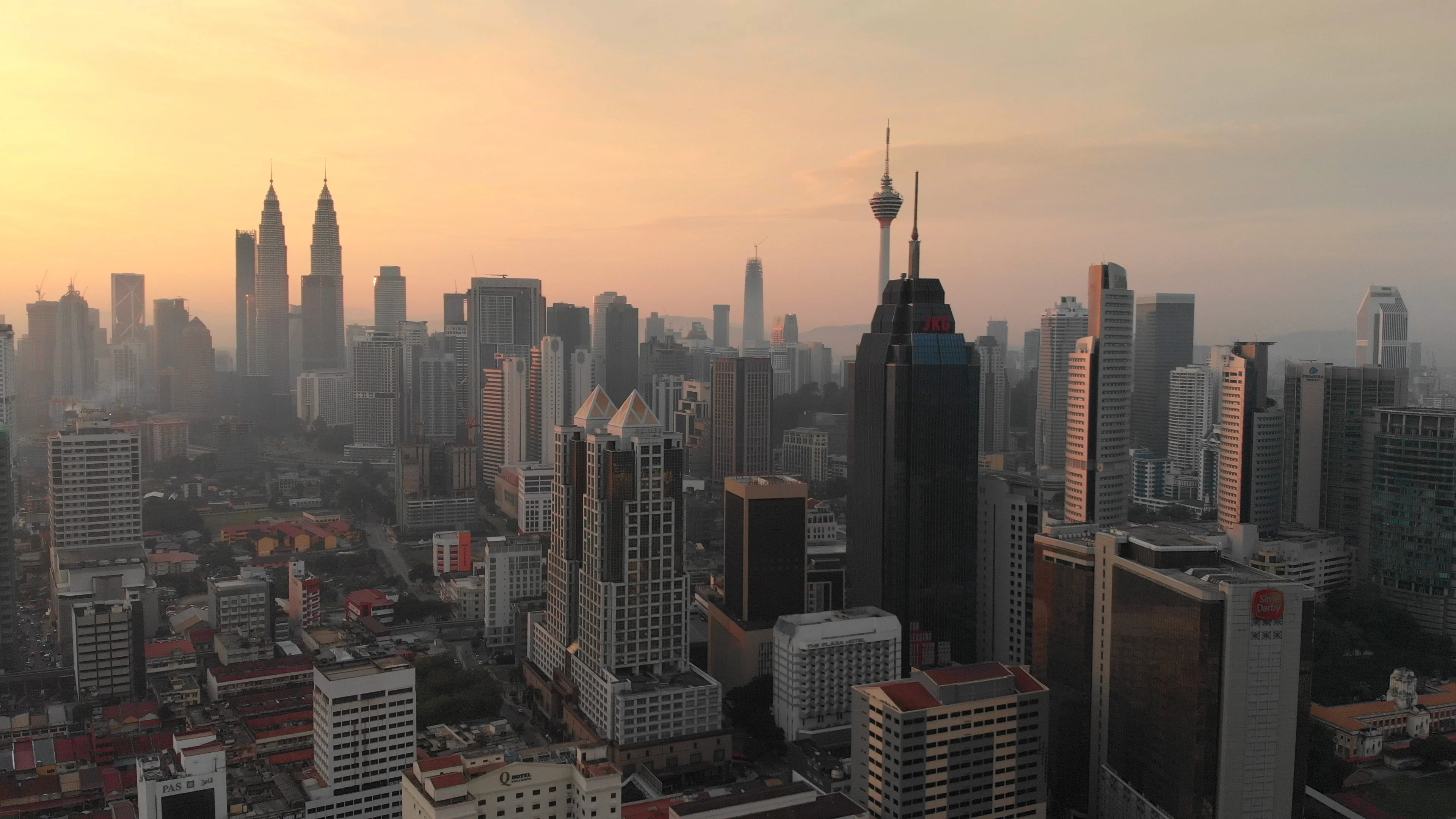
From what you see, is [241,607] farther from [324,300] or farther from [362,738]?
[324,300]

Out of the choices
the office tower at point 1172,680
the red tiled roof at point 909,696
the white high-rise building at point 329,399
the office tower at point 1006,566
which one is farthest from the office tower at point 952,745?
the white high-rise building at point 329,399

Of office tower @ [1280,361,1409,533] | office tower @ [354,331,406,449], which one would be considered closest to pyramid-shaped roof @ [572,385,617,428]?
office tower @ [1280,361,1409,533]

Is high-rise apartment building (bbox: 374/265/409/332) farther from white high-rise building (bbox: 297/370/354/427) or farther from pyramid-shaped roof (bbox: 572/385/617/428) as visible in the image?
pyramid-shaped roof (bbox: 572/385/617/428)

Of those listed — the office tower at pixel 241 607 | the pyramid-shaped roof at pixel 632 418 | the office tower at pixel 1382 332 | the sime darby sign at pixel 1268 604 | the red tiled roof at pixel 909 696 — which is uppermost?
the office tower at pixel 1382 332

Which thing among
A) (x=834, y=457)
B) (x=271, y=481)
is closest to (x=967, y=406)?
(x=834, y=457)

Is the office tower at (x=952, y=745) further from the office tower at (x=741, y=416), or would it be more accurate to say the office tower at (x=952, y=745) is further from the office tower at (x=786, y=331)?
the office tower at (x=786, y=331)

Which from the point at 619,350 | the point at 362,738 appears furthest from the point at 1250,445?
the point at 619,350

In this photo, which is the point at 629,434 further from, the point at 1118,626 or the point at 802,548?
the point at 1118,626
